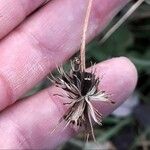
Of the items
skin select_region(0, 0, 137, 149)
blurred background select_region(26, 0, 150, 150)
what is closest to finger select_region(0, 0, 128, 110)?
skin select_region(0, 0, 137, 149)

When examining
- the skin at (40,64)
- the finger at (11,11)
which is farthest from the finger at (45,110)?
the finger at (11,11)

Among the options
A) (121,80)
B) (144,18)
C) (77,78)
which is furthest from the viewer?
(144,18)

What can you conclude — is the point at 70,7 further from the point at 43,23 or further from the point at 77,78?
the point at 77,78

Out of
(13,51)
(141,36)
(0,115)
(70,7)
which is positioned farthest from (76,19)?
(141,36)

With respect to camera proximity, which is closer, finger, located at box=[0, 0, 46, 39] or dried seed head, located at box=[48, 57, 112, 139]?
dried seed head, located at box=[48, 57, 112, 139]

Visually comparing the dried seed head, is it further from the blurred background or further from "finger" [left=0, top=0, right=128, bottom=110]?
the blurred background

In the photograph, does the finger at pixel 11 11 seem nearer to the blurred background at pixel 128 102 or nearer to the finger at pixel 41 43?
the finger at pixel 41 43

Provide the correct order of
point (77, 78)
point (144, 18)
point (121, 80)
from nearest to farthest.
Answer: point (77, 78)
point (121, 80)
point (144, 18)

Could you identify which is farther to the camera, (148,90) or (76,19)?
(148,90)
